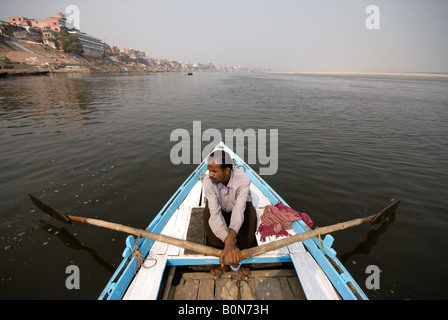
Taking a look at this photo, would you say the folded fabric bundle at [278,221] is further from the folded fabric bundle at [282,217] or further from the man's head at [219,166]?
the man's head at [219,166]

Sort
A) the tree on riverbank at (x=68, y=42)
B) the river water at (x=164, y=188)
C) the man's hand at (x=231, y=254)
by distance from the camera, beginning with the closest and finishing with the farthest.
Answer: the man's hand at (x=231, y=254)
the river water at (x=164, y=188)
the tree on riverbank at (x=68, y=42)

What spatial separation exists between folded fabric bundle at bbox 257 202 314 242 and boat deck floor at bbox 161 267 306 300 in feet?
2.77

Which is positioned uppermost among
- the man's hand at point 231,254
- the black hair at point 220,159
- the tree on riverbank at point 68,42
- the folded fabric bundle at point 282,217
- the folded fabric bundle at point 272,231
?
the tree on riverbank at point 68,42

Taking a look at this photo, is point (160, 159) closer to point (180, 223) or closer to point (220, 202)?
point (180, 223)

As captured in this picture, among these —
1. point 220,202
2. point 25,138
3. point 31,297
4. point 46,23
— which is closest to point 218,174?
point 220,202

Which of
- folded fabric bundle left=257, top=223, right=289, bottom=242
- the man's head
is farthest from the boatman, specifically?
folded fabric bundle left=257, top=223, right=289, bottom=242

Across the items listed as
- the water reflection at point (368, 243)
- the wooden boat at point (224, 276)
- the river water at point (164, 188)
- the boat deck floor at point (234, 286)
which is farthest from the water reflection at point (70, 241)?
the water reflection at point (368, 243)

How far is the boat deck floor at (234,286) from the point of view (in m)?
3.04

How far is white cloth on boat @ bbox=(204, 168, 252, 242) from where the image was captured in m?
3.26

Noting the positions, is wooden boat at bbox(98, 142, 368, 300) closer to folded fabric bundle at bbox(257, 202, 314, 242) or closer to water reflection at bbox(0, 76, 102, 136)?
folded fabric bundle at bbox(257, 202, 314, 242)

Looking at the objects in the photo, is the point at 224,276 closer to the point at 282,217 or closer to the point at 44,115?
the point at 282,217

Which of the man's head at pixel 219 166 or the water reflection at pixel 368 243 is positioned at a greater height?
the man's head at pixel 219 166
